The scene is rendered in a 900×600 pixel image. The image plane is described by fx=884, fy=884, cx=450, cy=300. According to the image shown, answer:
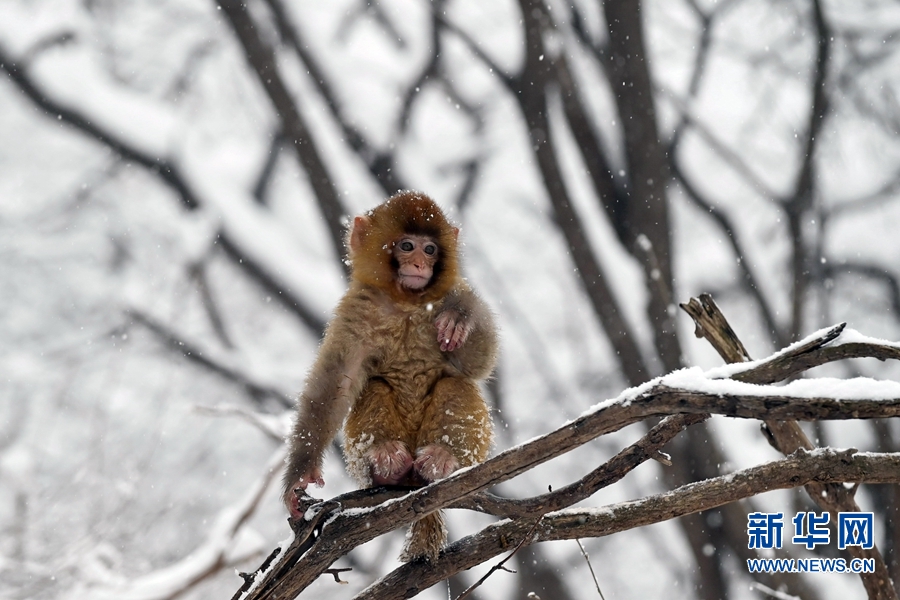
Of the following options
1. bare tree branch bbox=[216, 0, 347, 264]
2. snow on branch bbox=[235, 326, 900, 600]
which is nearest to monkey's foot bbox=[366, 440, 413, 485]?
snow on branch bbox=[235, 326, 900, 600]

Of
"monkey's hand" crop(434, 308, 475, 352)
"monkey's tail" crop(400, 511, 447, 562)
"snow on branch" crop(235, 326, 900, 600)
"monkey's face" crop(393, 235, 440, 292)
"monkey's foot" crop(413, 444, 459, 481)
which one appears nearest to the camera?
"snow on branch" crop(235, 326, 900, 600)

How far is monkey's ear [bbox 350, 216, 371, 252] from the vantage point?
3258 millimetres

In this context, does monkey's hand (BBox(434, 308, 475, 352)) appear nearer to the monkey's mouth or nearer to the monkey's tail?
the monkey's mouth

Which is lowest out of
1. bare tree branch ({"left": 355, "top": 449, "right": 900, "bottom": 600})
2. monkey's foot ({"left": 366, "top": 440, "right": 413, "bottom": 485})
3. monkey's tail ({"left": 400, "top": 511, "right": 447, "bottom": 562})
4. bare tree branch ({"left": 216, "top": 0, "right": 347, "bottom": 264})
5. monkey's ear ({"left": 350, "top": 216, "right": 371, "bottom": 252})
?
bare tree branch ({"left": 355, "top": 449, "right": 900, "bottom": 600})

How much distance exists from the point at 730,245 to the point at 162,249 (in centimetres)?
665

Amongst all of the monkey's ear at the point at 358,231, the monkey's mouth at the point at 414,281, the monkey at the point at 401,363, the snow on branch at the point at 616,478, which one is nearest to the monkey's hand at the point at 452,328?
the monkey at the point at 401,363

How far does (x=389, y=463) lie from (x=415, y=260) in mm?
716

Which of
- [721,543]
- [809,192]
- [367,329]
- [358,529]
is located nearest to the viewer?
[358,529]

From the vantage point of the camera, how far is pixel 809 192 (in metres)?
8.66

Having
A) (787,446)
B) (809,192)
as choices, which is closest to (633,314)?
(809,192)

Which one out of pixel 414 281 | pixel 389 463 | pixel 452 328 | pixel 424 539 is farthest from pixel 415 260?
pixel 424 539

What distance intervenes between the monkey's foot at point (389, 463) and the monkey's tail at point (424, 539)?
0.69 feet

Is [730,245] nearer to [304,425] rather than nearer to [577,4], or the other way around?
[577,4]

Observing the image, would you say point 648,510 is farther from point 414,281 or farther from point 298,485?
point 414,281
